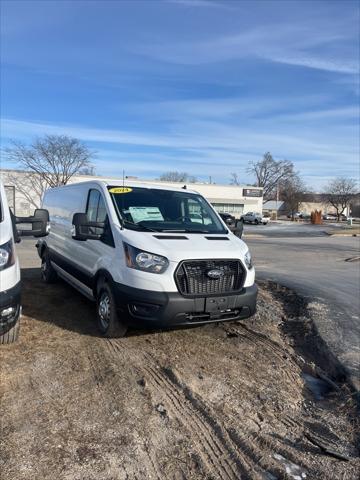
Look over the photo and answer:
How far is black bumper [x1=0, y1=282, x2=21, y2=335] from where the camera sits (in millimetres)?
3980

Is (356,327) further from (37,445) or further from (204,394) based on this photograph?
(37,445)

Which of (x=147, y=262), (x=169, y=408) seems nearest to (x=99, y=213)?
(x=147, y=262)

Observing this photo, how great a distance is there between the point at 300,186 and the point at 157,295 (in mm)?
100159

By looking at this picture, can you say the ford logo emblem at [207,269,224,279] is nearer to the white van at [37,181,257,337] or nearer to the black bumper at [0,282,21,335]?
the white van at [37,181,257,337]

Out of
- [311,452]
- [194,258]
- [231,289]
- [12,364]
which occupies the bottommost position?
[311,452]

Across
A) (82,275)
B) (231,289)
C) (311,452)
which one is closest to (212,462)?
(311,452)

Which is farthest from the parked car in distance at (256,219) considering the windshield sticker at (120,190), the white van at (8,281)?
the white van at (8,281)

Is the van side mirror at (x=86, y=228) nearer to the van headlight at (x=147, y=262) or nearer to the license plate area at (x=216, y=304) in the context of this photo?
the van headlight at (x=147, y=262)

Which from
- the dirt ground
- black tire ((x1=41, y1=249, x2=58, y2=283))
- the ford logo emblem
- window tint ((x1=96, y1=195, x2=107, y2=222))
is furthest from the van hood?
black tire ((x1=41, y1=249, x2=58, y2=283))

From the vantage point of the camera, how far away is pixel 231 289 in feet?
16.6

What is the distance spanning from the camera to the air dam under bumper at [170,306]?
4.64 m

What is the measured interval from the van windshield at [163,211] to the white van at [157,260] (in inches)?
0.5

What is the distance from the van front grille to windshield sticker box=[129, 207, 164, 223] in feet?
3.59

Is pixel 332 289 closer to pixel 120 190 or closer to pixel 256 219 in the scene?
pixel 120 190
